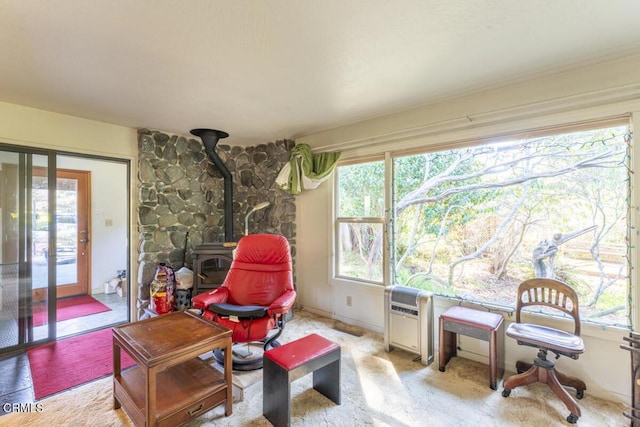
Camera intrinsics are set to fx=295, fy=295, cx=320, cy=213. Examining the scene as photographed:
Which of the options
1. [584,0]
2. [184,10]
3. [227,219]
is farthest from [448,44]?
[227,219]

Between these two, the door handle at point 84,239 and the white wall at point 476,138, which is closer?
the white wall at point 476,138

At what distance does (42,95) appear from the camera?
2609 mm

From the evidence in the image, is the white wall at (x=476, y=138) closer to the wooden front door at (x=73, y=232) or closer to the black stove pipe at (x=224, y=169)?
the black stove pipe at (x=224, y=169)

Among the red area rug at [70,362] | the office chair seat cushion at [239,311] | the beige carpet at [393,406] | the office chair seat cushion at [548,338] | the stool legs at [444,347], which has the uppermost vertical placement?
the office chair seat cushion at [239,311]

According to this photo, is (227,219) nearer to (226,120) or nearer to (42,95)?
(226,120)

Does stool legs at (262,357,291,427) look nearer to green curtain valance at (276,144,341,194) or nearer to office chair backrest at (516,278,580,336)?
office chair backrest at (516,278,580,336)

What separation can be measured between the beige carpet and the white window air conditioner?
0.67ft

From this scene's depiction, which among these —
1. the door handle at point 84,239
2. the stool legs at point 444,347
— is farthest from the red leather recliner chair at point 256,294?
the door handle at point 84,239

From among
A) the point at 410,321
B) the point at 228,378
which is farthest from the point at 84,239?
the point at 410,321

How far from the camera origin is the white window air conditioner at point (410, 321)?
8.63 ft

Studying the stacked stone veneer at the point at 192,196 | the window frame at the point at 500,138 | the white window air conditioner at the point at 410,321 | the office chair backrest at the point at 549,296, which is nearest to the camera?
the window frame at the point at 500,138

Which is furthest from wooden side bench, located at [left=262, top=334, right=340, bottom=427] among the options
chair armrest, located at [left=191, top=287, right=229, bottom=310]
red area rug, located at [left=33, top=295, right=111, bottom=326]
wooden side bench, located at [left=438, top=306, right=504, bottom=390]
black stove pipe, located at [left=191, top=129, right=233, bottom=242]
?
red area rug, located at [left=33, top=295, right=111, bottom=326]

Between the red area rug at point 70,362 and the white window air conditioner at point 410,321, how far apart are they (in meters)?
2.43

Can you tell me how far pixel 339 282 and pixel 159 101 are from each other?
272 cm
